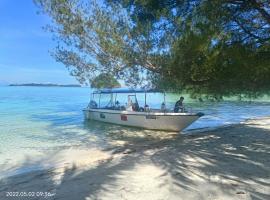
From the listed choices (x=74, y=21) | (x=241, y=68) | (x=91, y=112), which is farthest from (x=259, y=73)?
(x=91, y=112)

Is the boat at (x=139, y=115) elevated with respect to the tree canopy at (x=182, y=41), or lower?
lower

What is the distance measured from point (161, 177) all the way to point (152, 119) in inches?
482

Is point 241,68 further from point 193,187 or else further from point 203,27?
point 193,187

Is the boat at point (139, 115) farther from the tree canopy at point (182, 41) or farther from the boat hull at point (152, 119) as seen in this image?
the tree canopy at point (182, 41)

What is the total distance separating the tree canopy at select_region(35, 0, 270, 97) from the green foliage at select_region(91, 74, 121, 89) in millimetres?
349

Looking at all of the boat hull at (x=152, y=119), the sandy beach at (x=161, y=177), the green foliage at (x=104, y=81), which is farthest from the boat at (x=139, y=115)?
the sandy beach at (x=161, y=177)

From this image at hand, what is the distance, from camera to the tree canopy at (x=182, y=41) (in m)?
9.39

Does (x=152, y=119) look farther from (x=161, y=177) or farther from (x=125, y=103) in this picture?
(x=161, y=177)

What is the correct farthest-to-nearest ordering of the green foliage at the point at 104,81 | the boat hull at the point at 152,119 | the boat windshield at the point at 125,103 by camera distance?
the boat windshield at the point at 125,103 → the boat hull at the point at 152,119 → the green foliage at the point at 104,81

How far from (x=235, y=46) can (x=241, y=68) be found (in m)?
0.59

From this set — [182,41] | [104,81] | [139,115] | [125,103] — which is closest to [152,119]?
[139,115]

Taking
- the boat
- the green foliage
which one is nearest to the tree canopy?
the green foliage

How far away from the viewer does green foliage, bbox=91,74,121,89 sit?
14.1 metres

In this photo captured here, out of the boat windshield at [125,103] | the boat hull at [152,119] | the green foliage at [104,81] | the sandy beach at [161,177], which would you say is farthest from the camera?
the boat windshield at [125,103]
